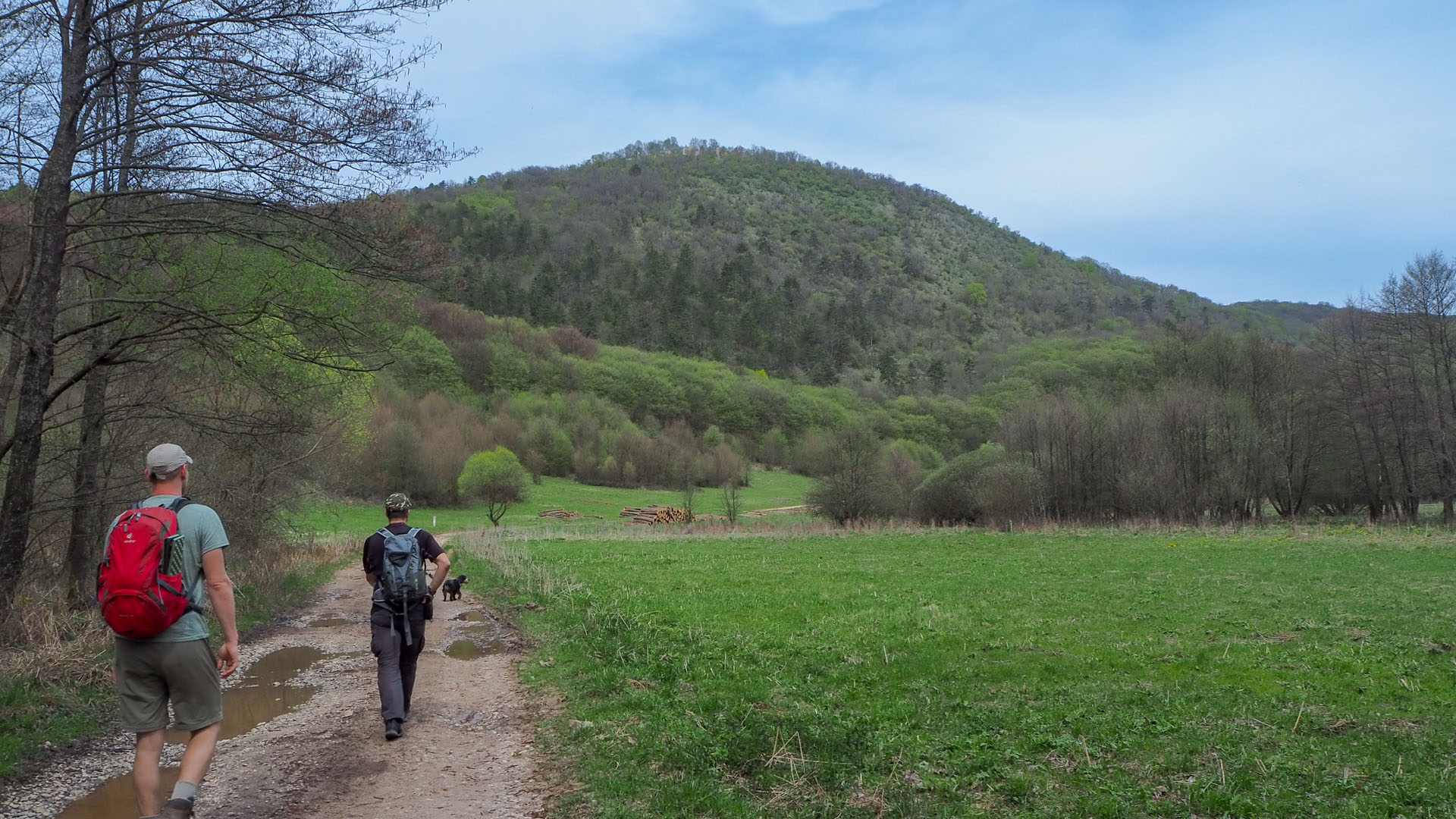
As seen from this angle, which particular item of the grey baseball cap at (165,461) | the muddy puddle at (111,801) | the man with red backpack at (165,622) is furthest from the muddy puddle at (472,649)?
the grey baseball cap at (165,461)

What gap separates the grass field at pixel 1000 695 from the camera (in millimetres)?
5594

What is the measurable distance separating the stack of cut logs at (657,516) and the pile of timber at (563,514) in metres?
2.58

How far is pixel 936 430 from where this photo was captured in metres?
111

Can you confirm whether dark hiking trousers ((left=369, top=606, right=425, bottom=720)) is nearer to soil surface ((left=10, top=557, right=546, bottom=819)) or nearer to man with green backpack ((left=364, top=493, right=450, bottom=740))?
man with green backpack ((left=364, top=493, right=450, bottom=740))

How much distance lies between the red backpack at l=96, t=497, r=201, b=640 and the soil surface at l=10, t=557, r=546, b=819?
1.69 m

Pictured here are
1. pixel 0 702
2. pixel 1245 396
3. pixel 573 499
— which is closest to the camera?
pixel 0 702

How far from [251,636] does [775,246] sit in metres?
174

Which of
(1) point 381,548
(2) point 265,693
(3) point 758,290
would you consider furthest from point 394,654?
(3) point 758,290

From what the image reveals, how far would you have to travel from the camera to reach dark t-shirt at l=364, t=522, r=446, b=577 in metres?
7.72

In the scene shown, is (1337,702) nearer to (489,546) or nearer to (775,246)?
(489,546)

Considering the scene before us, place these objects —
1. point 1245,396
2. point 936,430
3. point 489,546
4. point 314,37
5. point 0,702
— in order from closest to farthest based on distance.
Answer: point 0,702
point 314,37
point 489,546
point 1245,396
point 936,430

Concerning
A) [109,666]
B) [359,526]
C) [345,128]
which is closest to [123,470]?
[109,666]

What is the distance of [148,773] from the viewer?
193 inches

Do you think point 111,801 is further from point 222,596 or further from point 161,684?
point 222,596
